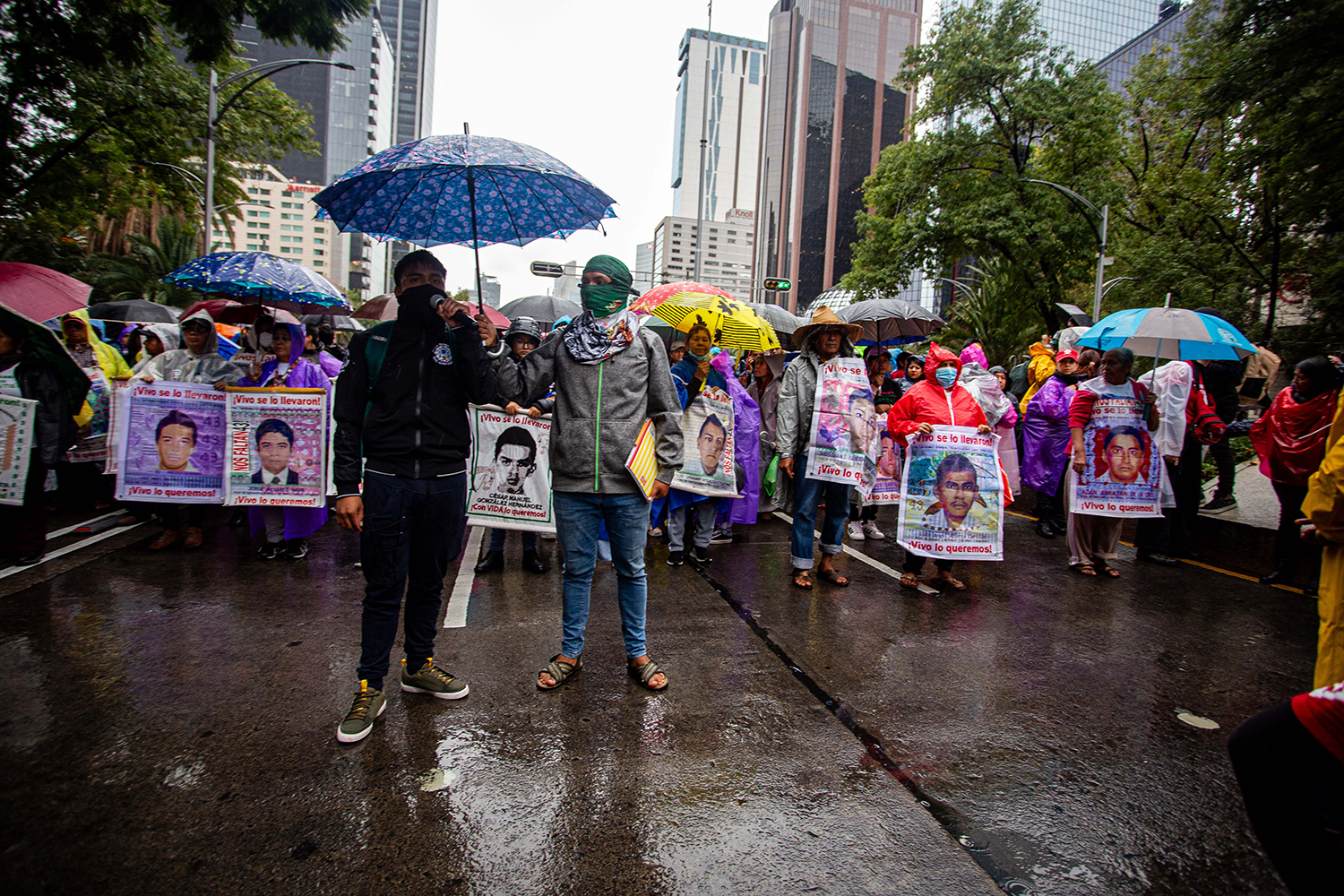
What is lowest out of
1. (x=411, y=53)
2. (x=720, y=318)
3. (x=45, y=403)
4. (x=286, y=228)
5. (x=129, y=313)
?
(x=45, y=403)

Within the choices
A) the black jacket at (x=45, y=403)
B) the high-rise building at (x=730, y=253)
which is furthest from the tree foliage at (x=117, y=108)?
the high-rise building at (x=730, y=253)

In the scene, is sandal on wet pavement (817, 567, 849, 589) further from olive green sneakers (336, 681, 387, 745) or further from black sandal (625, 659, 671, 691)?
olive green sneakers (336, 681, 387, 745)

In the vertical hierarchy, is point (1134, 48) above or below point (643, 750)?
above

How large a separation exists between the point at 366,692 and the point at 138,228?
35743 millimetres

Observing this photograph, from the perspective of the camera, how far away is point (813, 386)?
5902 millimetres

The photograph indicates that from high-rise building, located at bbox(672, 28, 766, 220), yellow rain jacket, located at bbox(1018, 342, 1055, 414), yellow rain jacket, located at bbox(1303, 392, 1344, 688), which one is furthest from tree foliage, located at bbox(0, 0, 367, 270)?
high-rise building, located at bbox(672, 28, 766, 220)

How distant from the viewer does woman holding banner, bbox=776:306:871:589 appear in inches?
229

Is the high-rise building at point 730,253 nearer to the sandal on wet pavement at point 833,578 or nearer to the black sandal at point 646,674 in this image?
the sandal on wet pavement at point 833,578

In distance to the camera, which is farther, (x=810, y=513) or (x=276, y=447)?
(x=276, y=447)

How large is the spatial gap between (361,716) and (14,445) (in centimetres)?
444

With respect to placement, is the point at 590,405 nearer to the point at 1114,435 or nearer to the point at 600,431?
the point at 600,431

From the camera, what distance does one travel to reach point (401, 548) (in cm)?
335

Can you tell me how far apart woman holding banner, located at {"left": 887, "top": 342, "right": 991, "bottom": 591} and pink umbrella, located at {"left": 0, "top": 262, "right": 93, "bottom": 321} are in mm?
6245

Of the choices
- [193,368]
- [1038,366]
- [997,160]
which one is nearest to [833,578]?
[193,368]
